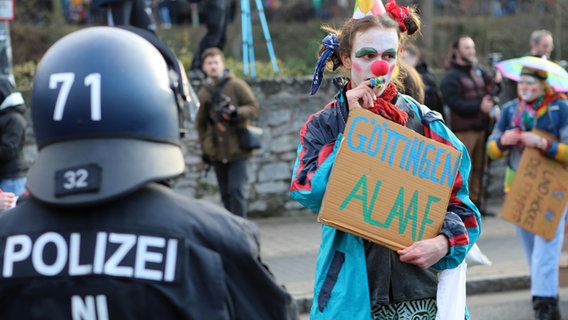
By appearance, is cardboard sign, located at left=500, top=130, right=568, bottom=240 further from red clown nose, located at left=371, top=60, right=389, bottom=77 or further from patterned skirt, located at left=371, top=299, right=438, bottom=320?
red clown nose, located at left=371, top=60, right=389, bottom=77

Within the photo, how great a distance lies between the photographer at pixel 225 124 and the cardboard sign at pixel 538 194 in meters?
2.96

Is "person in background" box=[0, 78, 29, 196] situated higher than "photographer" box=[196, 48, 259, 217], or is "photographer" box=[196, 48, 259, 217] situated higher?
"person in background" box=[0, 78, 29, 196]

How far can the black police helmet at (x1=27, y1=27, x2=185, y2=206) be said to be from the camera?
79.7 inches

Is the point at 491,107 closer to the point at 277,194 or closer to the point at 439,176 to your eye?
the point at 277,194

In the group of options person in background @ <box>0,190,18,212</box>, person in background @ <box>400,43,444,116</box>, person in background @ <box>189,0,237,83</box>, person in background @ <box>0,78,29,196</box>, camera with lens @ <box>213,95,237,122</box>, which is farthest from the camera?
person in background @ <box>189,0,237,83</box>

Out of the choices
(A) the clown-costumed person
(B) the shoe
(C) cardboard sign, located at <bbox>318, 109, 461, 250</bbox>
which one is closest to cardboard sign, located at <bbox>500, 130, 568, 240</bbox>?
(B) the shoe

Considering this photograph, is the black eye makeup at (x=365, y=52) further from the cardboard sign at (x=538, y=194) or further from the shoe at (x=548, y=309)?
the shoe at (x=548, y=309)

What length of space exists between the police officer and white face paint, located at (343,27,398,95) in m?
1.75

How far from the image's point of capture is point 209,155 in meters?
9.28

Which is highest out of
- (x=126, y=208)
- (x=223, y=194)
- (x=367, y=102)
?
(x=126, y=208)

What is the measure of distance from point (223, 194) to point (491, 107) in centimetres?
339

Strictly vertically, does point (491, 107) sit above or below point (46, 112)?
below

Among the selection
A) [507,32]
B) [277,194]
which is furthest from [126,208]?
[507,32]

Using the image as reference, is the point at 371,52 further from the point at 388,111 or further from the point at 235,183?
the point at 235,183
